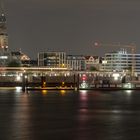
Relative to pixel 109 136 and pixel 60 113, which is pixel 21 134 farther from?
pixel 60 113

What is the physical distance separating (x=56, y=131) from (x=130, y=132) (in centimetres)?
281

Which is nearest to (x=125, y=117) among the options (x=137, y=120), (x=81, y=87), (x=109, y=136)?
(x=137, y=120)

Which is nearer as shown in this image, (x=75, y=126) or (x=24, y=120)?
(x=75, y=126)

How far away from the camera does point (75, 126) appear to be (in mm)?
24094

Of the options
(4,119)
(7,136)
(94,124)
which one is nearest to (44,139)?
(7,136)

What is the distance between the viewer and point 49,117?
28.3 m

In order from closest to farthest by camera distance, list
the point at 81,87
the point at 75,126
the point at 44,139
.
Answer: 1. the point at 44,139
2. the point at 75,126
3. the point at 81,87

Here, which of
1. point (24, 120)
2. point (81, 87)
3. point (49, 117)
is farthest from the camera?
point (81, 87)

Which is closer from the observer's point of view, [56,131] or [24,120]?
[56,131]

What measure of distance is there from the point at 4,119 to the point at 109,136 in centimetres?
747

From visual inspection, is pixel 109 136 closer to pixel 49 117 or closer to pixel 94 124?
pixel 94 124

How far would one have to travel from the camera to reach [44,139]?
19984mm

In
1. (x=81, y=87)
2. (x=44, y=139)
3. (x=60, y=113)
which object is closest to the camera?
(x=44, y=139)

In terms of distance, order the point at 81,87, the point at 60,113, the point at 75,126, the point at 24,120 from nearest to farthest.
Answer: the point at 75,126
the point at 24,120
the point at 60,113
the point at 81,87
